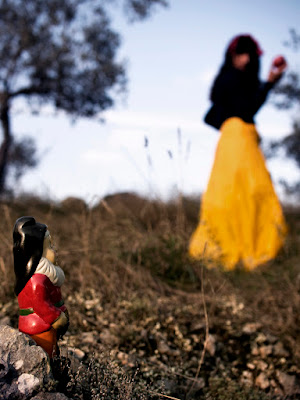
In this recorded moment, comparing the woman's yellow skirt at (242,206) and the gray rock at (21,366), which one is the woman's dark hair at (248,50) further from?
the gray rock at (21,366)

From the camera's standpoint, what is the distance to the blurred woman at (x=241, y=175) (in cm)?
555

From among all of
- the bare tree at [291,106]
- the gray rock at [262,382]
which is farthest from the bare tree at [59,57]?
the gray rock at [262,382]

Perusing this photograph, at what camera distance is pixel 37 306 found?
77.2 inches

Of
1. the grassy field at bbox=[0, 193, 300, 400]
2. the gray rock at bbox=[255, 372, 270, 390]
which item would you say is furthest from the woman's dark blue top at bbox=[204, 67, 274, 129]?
the gray rock at bbox=[255, 372, 270, 390]

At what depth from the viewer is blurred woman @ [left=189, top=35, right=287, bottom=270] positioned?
5551 millimetres

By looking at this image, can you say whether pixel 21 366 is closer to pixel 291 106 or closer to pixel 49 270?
pixel 49 270

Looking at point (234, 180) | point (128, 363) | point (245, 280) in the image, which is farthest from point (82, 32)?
point (128, 363)

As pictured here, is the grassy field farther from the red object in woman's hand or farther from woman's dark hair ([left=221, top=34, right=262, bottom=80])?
the red object in woman's hand

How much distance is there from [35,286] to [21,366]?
12.5 inches

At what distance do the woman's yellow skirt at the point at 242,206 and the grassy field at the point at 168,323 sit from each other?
79 centimetres

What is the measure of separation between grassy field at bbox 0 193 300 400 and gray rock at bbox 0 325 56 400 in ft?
0.63

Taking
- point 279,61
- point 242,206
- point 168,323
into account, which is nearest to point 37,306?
point 168,323

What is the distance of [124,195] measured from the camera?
28.7 ft

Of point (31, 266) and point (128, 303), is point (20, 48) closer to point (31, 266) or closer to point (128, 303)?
point (128, 303)
